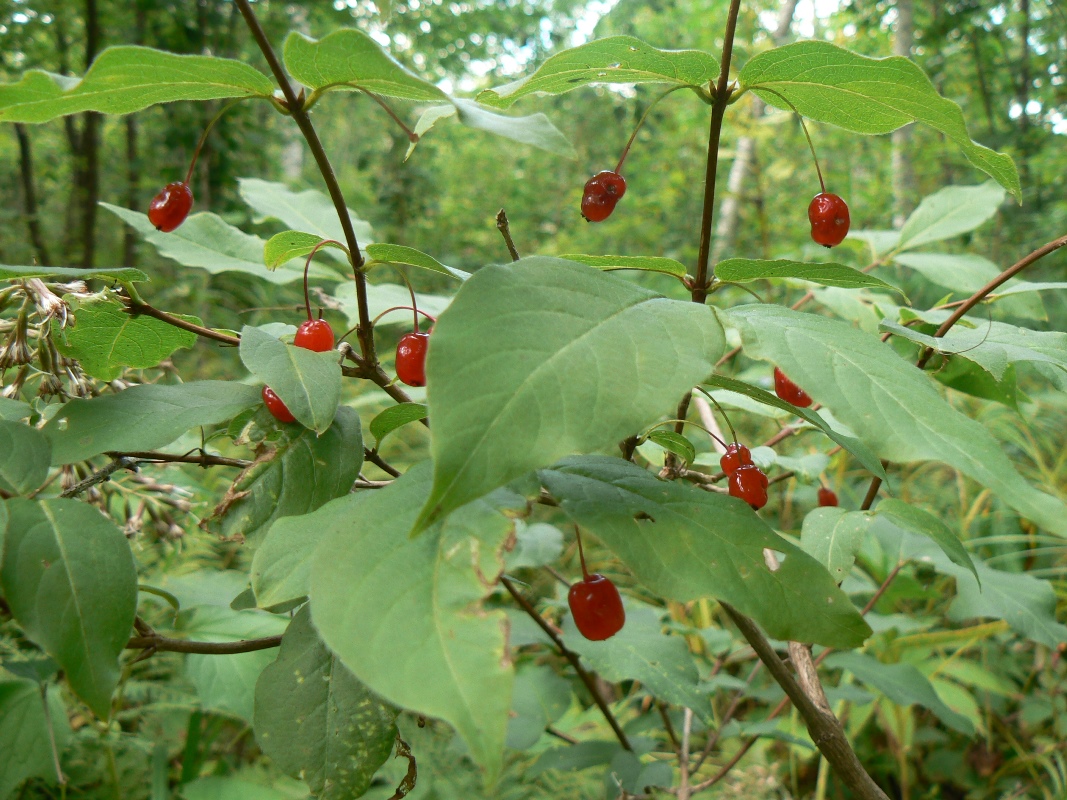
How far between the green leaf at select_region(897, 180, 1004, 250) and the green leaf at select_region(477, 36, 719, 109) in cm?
73

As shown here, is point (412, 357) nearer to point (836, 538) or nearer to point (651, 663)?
point (836, 538)

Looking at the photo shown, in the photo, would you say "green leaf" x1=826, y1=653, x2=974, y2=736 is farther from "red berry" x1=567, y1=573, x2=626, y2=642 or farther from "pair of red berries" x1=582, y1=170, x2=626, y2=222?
"pair of red berries" x1=582, y1=170, x2=626, y2=222

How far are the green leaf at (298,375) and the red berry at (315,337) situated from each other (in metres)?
0.09

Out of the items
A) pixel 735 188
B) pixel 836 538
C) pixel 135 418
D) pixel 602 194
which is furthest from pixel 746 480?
pixel 735 188

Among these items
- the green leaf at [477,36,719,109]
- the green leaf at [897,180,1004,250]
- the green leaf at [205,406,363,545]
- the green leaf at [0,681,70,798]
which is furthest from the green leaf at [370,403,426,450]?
the green leaf at [897,180,1004,250]

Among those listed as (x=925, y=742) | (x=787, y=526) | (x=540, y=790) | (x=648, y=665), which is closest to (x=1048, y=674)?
(x=925, y=742)

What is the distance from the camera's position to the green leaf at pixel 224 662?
95cm

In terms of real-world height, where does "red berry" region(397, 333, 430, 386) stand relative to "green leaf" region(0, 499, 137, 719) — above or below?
above

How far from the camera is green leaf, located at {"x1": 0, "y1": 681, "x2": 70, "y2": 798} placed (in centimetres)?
86

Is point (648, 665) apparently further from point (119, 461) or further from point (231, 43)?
point (231, 43)

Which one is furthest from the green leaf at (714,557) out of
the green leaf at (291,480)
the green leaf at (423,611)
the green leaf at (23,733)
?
the green leaf at (23,733)

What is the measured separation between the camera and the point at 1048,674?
7.08ft

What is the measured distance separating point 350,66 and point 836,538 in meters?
0.61

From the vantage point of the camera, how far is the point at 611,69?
1.81 feet
